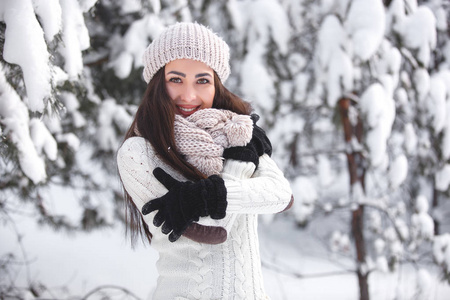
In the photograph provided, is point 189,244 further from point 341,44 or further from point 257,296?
point 341,44

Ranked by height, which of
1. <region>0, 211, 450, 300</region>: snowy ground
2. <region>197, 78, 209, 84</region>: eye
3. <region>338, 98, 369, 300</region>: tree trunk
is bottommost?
<region>0, 211, 450, 300</region>: snowy ground

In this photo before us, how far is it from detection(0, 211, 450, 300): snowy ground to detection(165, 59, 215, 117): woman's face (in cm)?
264

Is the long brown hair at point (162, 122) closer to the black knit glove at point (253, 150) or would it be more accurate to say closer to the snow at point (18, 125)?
the black knit glove at point (253, 150)

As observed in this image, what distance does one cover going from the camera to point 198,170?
138 cm

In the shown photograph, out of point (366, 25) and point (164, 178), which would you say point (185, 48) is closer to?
point (164, 178)

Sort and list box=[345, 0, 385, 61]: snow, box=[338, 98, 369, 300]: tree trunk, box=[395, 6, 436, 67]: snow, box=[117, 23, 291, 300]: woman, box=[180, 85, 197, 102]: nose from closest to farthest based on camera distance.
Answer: box=[117, 23, 291, 300]: woman
box=[180, 85, 197, 102]: nose
box=[345, 0, 385, 61]: snow
box=[395, 6, 436, 67]: snow
box=[338, 98, 369, 300]: tree trunk

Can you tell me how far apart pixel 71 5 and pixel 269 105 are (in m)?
2.17

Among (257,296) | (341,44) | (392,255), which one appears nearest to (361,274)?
(392,255)

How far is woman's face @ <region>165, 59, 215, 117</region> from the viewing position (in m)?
1.50

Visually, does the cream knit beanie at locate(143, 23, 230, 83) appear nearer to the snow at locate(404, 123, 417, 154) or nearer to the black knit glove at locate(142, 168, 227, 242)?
the black knit glove at locate(142, 168, 227, 242)

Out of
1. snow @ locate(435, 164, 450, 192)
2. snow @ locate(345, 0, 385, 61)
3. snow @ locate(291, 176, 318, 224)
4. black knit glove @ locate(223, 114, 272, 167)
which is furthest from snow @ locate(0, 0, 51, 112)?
snow @ locate(435, 164, 450, 192)

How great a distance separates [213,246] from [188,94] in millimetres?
612

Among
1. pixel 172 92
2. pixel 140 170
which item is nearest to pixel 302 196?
pixel 172 92

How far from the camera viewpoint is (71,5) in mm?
1725
